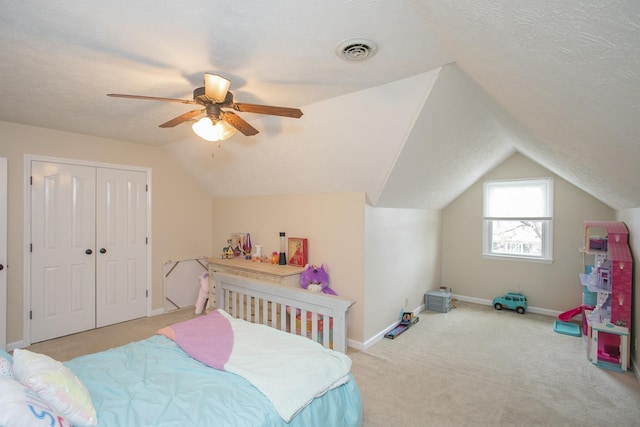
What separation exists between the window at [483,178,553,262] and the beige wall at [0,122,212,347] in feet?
15.3

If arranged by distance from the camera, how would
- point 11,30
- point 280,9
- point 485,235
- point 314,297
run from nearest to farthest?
point 280,9, point 11,30, point 314,297, point 485,235

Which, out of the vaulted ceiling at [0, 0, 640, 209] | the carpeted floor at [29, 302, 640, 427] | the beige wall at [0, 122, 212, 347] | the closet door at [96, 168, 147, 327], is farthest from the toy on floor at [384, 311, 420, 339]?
the closet door at [96, 168, 147, 327]

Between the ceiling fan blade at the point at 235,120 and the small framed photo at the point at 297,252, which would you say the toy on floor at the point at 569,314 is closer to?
the small framed photo at the point at 297,252

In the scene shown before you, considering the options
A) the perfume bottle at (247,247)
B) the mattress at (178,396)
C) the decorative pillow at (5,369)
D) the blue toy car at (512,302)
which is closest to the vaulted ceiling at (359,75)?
the perfume bottle at (247,247)

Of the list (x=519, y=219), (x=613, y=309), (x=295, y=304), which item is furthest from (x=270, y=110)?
(x=519, y=219)

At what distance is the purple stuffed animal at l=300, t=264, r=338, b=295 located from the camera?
3.72 metres

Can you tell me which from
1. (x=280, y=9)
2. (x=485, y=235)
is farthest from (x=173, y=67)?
(x=485, y=235)

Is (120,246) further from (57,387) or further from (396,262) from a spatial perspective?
(396,262)

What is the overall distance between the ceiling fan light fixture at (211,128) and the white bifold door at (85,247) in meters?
2.62

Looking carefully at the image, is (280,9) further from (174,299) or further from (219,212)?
(174,299)

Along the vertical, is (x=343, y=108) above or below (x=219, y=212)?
above

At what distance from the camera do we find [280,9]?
1.53 metres

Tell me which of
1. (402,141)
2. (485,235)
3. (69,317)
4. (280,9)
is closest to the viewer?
(280,9)

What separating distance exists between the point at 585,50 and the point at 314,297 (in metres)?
2.05
